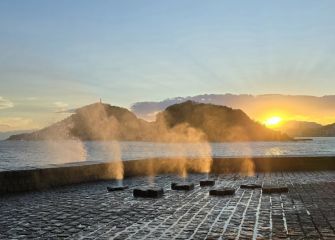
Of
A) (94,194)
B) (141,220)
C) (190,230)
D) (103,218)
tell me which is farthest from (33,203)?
(190,230)

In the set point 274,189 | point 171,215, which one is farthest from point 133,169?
point 171,215

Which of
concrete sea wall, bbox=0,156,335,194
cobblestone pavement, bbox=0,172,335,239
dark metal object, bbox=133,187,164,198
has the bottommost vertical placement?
cobblestone pavement, bbox=0,172,335,239

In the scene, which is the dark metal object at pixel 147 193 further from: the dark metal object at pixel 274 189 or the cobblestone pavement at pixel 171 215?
the dark metal object at pixel 274 189

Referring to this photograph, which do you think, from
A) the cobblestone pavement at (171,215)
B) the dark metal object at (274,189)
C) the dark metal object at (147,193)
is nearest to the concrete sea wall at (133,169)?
the cobblestone pavement at (171,215)

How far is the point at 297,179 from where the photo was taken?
1661cm

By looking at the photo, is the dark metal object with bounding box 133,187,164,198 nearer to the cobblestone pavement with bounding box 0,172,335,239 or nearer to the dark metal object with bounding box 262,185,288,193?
the cobblestone pavement with bounding box 0,172,335,239

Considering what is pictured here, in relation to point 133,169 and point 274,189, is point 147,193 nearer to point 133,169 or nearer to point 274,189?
point 274,189

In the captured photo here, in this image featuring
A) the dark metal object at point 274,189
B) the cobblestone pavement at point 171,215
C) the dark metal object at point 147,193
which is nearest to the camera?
the cobblestone pavement at point 171,215

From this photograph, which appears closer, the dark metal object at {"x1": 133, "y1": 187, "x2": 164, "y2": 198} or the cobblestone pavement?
the cobblestone pavement

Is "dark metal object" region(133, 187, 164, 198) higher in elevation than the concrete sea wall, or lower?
lower

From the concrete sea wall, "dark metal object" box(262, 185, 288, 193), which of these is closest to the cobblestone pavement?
"dark metal object" box(262, 185, 288, 193)

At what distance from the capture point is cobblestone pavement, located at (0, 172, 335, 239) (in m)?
7.37

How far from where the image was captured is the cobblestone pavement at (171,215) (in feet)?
24.2

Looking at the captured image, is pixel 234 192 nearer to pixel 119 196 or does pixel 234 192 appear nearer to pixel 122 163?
pixel 119 196
